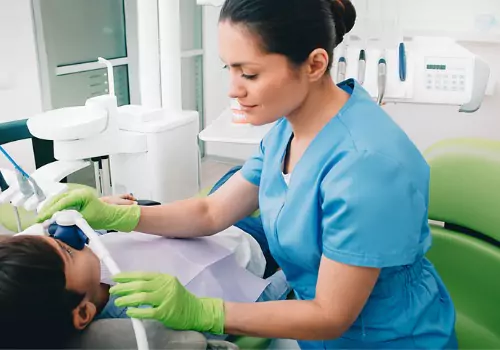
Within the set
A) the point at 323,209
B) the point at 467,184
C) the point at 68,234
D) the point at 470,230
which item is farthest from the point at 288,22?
the point at 470,230

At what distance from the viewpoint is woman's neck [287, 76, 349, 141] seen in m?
1.01

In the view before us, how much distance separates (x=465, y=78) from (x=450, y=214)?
31.5 inches

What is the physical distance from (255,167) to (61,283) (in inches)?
21.4

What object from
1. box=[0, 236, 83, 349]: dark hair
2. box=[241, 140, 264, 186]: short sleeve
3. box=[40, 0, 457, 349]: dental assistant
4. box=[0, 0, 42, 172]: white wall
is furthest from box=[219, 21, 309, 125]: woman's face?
box=[0, 0, 42, 172]: white wall

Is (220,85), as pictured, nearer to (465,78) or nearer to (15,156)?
(15,156)

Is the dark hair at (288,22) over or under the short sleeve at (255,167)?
over

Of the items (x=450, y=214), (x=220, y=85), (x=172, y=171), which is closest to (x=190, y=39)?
(x=220, y=85)

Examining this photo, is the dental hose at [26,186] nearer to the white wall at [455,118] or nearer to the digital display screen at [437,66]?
the digital display screen at [437,66]

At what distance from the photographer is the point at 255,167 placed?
1259mm

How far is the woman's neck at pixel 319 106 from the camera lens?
39.6 inches

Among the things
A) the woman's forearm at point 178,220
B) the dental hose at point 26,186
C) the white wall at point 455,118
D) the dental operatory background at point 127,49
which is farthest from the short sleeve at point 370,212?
the white wall at point 455,118

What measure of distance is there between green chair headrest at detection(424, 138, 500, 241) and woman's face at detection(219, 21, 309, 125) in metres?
0.54

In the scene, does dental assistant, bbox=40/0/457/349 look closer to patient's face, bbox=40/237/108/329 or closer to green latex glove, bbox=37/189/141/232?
green latex glove, bbox=37/189/141/232

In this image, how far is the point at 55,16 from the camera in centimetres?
208
